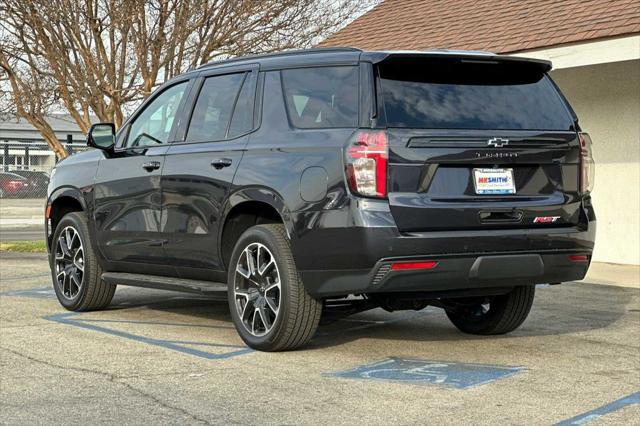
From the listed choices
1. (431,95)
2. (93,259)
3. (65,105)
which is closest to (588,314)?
(431,95)

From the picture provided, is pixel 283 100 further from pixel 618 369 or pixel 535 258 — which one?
pixel 618 369

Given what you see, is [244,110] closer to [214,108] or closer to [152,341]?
[214,108]

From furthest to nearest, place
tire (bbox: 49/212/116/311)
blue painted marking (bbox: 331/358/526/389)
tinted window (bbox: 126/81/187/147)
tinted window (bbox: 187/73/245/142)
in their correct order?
tire (bbox: 49/212/116/311)
tinted window (bbox: 126/81/187/147)
tinted window (bbox: 187/73/245/142)
blue painted marking (bbox: 331/358/526/389)

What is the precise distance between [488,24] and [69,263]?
829cm

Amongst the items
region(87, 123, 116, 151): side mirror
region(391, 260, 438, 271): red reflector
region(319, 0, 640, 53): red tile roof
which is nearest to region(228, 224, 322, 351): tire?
region(391, 260, 438, 271): red reflector

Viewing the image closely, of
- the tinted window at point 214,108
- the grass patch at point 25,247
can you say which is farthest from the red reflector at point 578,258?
the grass patch at point 25,247

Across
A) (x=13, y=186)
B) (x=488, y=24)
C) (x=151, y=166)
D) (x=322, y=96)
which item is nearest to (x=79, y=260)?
(x=151, y=166)

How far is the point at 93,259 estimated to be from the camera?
9258 millimetres

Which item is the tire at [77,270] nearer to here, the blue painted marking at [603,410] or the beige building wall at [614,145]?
the blue painted marking at [603,410]

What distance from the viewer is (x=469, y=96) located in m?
7.25

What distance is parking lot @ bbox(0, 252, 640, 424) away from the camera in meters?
5.71

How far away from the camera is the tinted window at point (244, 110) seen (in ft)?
25.6

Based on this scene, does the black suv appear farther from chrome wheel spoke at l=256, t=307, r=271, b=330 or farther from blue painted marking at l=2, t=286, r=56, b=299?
blue painted marking at l=2, t=286, r=56, b=299

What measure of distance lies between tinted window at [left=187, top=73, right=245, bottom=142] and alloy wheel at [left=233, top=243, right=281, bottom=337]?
40.7 inches
